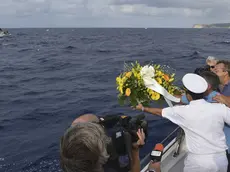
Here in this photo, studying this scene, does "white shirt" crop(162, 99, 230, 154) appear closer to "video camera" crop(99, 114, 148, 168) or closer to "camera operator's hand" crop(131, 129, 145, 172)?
"video camera" crop(99, 114, 148, 168)

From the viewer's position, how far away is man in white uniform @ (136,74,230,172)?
3033 mm

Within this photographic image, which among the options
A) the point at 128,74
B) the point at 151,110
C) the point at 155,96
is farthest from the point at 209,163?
the point at 128,74

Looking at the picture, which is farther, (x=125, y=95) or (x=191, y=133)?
(x=125, y=95)

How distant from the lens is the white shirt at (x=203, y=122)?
9.93 feet

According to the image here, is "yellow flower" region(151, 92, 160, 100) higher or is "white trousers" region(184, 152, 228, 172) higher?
"yellow flower" region(151, 92, 160, 100)

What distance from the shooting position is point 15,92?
50.7 feet

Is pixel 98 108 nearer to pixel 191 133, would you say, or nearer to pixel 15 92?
pixel 15 92

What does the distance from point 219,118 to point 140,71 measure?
1104 millimetres

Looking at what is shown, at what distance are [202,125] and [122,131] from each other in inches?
48.6

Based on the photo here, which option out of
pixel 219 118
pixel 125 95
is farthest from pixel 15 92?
pixel 219 118

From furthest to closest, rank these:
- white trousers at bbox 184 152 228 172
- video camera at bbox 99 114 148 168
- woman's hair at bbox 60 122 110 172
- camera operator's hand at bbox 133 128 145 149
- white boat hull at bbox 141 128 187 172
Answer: white boat hull at bbox 141 128 187 172 → white trousers at bbox 184 152 228 172 → camera operator's hand at bbox 133 128 145 149 → video camera at bbox 99 114 148 168 → woman's hair at bbox 60 122 110 172

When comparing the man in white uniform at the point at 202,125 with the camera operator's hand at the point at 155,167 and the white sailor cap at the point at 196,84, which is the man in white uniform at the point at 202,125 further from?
the camera operator's hand at the point at 155,167

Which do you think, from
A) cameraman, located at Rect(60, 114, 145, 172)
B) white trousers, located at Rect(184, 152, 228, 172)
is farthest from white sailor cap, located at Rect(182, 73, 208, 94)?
cameraman, located at Rect(60, 114, 145, 172)

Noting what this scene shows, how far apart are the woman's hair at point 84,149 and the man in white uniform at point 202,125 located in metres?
1.46
